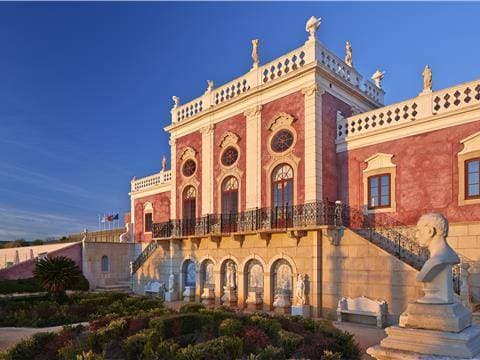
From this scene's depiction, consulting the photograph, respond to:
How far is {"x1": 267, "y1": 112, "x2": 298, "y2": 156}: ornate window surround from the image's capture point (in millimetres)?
15324

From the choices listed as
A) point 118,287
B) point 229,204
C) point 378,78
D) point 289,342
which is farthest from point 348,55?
point 118,287

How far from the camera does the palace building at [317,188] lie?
12242 millimetres

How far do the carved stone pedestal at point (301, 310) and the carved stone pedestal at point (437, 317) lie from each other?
8.60 metres

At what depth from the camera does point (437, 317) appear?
4512 mm

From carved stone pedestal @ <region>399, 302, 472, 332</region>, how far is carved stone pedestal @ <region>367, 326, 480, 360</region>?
0.24 feet

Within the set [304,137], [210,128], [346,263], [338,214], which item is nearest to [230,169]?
[210,128]

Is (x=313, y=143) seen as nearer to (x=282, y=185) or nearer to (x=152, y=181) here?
(x=282, y=185)

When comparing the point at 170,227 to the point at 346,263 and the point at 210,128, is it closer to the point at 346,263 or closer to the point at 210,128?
the point at 210,128

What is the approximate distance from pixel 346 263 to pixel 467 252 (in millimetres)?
3553

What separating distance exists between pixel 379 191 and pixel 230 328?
29.5 feet

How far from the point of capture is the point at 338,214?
1348 centimetres

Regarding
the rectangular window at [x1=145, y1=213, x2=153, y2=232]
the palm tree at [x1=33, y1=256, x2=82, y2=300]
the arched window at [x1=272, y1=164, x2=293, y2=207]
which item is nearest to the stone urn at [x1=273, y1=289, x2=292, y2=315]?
the arched window at [x1=272, y1=164, x2=293, y2=207]

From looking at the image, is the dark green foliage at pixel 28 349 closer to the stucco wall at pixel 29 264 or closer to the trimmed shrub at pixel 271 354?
the trimmed shrub at pixel 271 354

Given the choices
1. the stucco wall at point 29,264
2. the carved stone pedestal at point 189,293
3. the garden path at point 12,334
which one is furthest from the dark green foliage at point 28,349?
the stucco wall at point 29,264
